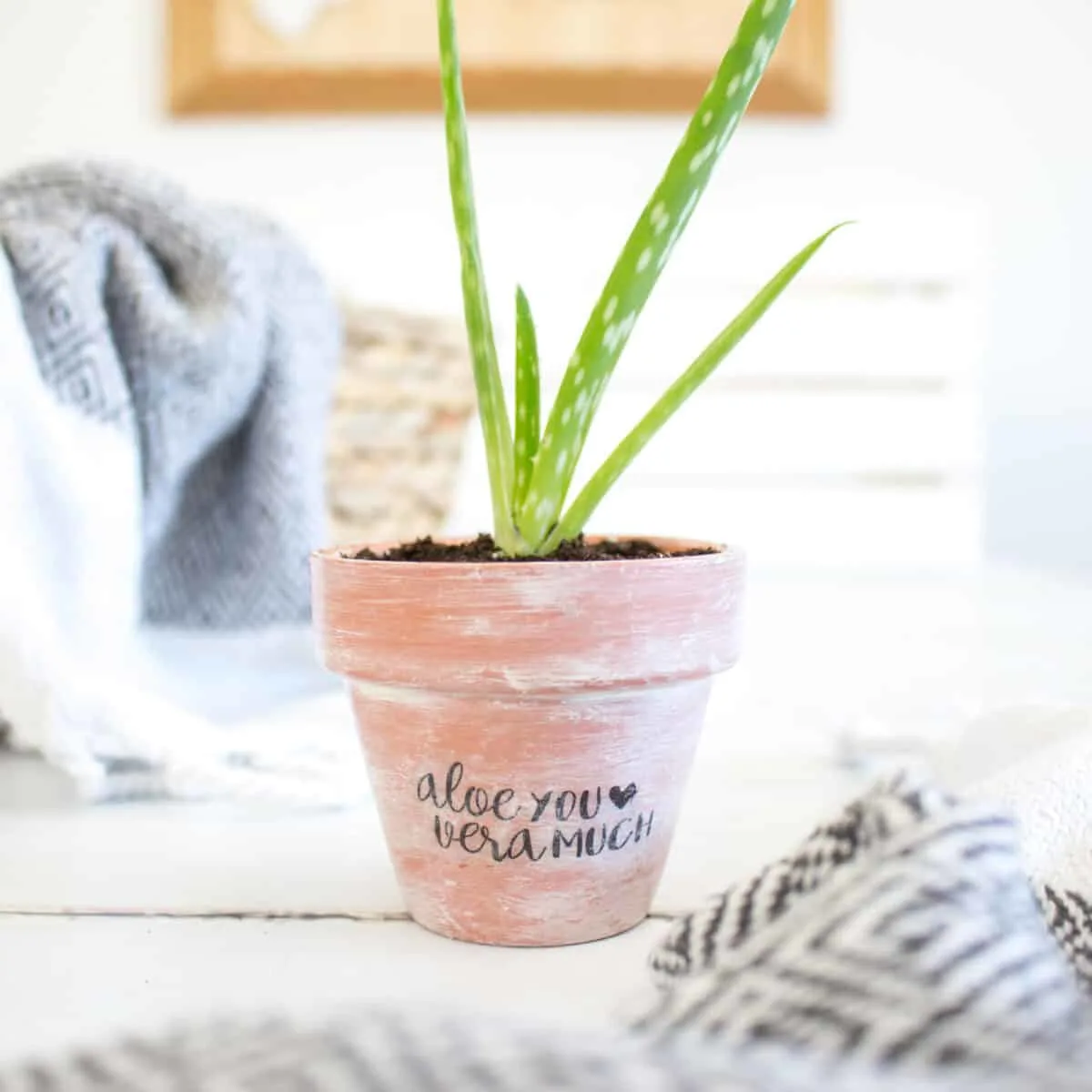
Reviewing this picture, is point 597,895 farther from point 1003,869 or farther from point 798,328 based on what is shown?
point 798,328

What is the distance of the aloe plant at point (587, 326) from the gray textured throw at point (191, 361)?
0.31m

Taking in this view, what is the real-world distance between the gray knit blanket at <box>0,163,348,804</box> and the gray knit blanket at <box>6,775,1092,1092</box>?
0.95 ft

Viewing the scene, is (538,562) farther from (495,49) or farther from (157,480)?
(495,49)

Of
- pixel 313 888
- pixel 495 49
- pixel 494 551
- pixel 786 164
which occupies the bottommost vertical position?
pixel 313 888

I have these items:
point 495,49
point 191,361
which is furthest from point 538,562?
point 495,49

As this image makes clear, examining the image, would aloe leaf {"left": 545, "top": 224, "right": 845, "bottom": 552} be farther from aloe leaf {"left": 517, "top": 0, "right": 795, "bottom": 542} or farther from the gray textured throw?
the gray textured throw

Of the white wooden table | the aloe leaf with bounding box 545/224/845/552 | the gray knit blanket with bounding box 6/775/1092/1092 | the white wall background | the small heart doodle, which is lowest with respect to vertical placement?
the white wooden table

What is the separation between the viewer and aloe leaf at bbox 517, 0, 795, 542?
0.32 metres

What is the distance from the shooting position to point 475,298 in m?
0.36

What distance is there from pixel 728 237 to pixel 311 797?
4.54ft

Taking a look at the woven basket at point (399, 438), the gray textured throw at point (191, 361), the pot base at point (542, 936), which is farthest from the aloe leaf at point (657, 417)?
the woven basket at point (399, 438)

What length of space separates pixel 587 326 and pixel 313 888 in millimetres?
212

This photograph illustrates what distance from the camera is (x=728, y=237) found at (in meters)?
1.70

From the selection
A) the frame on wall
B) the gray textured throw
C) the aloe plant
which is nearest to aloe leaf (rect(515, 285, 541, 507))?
the aloe plant
